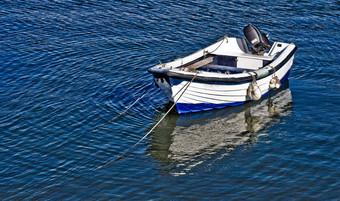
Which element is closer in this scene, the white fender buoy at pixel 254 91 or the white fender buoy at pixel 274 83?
the white fender buoy at pixel 254 91

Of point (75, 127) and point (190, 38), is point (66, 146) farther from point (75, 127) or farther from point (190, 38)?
point (190, 38)

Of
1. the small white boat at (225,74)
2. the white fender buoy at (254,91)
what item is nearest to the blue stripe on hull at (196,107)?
the small white boat at (225,74)

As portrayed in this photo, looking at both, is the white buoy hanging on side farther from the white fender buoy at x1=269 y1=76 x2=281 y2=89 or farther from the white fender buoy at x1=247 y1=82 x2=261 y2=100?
the white fender buoy at x1=269 y1=76 x2=281 y2=89

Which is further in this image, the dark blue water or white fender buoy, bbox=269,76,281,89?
white fender buoy, bbox=269,76,281,89

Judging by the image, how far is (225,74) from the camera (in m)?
19.0

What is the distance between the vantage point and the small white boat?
59.9 ft

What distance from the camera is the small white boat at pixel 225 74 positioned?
59.9ft

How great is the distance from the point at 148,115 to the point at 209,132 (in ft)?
7.94

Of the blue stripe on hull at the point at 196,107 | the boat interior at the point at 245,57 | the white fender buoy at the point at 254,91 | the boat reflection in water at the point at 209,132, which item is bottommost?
the boat reflection in water at the point at 209,132

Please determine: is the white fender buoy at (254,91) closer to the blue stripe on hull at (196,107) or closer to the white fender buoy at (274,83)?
the blue stripe on hull at (196,107)

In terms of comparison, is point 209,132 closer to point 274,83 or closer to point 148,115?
point 148,115

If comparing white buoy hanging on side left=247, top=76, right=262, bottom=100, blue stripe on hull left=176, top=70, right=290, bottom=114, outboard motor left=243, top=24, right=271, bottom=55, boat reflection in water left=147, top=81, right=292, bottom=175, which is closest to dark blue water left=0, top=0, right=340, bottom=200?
boat reflection in water left=147, top=81, right=292, bottom=175

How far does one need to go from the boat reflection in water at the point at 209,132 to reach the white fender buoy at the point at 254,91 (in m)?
0.54

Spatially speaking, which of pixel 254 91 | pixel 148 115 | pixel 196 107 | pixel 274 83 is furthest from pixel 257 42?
pixel 148 115
